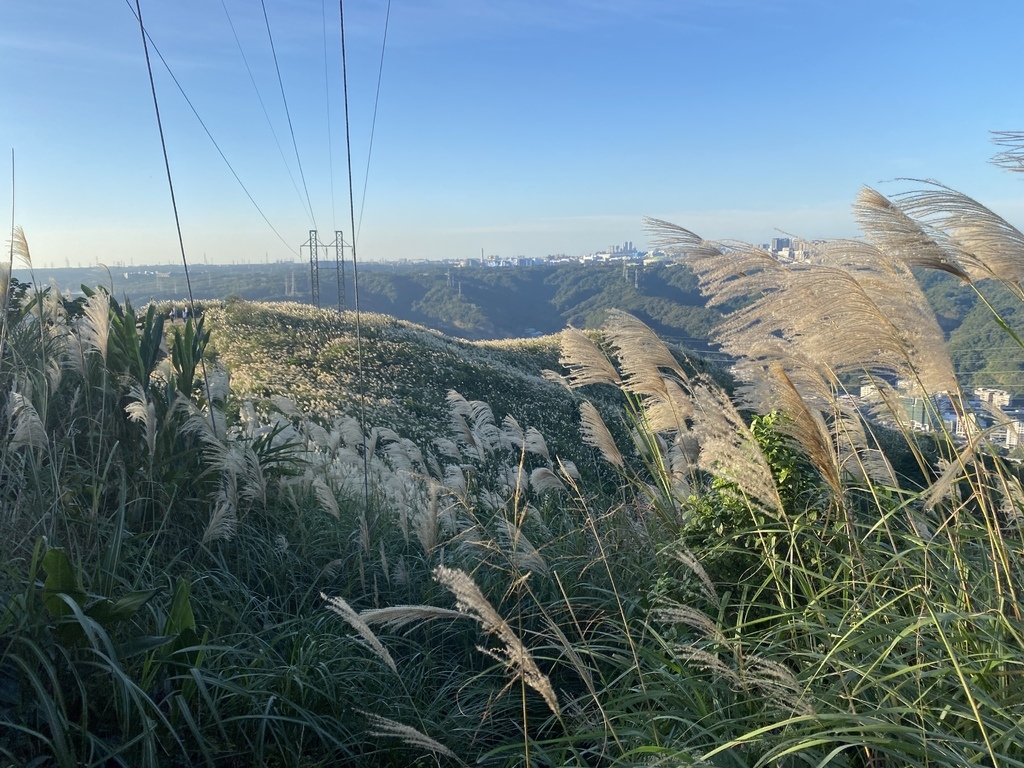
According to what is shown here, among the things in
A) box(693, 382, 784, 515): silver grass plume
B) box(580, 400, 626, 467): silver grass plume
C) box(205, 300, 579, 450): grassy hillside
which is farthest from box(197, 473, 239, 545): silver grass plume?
box(205, 300, 579, 450): grassy hillside

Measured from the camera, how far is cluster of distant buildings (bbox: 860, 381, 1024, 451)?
2.51 metres

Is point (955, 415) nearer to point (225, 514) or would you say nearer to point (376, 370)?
point (225, 514)

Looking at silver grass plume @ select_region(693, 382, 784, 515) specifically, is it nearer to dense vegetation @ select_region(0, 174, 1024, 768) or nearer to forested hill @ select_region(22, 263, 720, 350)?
dense vegetation @ select_region(0, 174, 1024, 768)

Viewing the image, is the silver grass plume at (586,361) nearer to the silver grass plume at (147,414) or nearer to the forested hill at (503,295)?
the silver grass plume at (147,414)

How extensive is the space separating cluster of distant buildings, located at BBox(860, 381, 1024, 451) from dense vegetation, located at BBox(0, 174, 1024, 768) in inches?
3.0

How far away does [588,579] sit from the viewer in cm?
339

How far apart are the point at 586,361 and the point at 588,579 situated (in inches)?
43.7

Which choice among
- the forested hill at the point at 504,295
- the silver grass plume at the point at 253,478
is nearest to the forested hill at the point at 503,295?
the forested hill at the point at 504,295

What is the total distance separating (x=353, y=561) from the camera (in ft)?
12.1

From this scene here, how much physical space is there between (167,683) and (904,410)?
8.80ft

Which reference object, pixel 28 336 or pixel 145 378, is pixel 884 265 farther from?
pixel 28 336

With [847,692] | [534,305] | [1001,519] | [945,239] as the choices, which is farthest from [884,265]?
[534,305]

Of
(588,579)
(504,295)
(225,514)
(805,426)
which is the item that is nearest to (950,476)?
(805,426)

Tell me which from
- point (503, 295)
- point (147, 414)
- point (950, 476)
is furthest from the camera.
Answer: point (503, 295)
